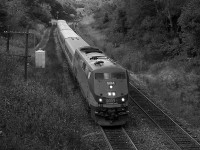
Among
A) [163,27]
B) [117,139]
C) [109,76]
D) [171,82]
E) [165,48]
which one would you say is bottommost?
[117,139]

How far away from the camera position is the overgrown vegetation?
24080mm

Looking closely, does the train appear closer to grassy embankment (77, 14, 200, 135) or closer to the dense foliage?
grassy embankment (77, 14, 200, 135)

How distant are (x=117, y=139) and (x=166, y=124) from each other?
377 cm

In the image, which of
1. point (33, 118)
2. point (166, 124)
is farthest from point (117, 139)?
point (33, 118)

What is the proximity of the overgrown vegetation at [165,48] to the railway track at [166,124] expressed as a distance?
1.11 metres

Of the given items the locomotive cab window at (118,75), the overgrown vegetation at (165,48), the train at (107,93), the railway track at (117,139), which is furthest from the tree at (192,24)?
the railway track at (117,139)

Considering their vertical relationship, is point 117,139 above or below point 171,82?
below

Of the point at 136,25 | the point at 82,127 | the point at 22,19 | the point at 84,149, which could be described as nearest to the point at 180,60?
the point at 136,25

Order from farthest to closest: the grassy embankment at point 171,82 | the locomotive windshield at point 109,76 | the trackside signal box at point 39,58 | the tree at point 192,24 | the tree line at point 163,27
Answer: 1. the trackside signal box at point 39,58
2. the tree line at point 163,27
3. the tree at point 192,24
4. the grassy embankment at point 171,82
5. the locomotive windshield at point 109,76

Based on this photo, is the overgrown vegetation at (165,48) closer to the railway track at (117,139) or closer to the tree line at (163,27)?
the tree line at (163,27)

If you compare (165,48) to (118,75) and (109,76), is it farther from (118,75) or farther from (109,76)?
(109,76)

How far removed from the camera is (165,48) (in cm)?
3356

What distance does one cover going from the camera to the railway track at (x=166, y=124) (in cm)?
1653

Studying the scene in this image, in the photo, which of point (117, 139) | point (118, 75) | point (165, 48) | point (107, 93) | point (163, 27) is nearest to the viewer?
point (117, 139)
